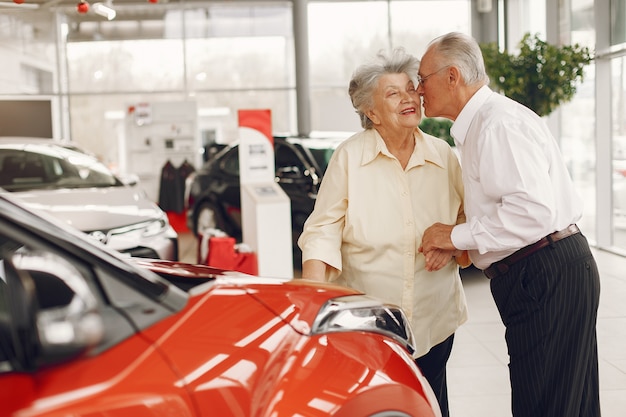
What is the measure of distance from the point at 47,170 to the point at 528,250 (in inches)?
211

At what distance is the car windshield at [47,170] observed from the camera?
6793mm

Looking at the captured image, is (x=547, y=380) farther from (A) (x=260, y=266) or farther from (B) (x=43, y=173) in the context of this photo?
(B) (x=43, y=173)

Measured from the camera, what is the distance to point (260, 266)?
6.54 meters

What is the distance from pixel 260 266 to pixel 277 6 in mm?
9914

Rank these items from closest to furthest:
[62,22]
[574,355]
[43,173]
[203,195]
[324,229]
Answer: [574,355] → [324,229] → [43,173] → [203,195] → [62,22]

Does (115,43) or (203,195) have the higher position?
(115,43)

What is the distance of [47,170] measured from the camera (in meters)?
6.99

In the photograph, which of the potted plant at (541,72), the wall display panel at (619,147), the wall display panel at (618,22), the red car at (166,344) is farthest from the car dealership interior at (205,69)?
the red car at (166,344)

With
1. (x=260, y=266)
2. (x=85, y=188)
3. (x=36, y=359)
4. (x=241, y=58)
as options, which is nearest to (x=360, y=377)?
(x=36, y=359)

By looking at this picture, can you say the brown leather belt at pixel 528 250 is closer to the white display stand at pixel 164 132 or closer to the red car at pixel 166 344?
the red car at pixel 166 344

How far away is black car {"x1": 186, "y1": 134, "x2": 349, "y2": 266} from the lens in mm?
7980

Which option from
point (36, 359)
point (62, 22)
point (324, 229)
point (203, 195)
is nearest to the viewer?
point (36, 359)

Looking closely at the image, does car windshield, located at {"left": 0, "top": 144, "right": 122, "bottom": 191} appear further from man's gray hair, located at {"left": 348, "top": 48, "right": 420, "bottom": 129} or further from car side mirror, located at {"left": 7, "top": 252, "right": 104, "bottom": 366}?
car side mirror, located at {"left": 7, "top": 252, "right": 104, "bottom": 366}

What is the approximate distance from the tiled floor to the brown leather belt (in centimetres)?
167
